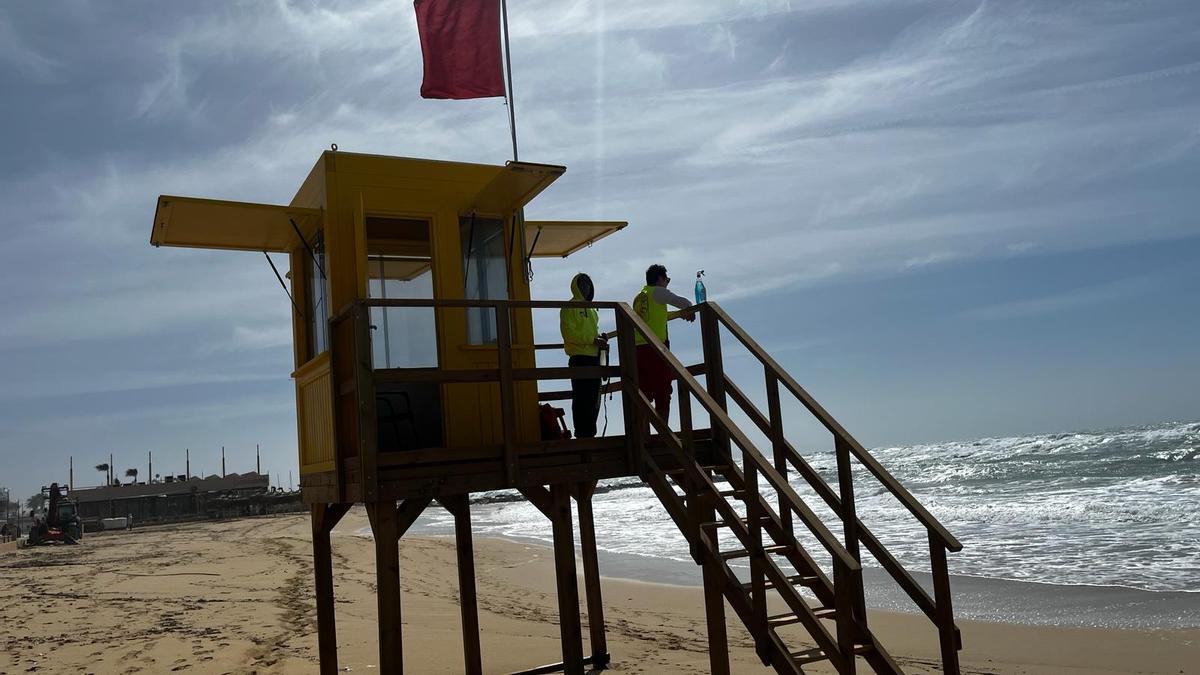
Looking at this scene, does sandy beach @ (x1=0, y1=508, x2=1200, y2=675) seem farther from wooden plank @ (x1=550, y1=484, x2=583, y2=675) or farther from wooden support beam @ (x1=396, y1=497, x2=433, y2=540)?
wooden support beam @ (x1=396, y1=497, x2=433, y2=540)

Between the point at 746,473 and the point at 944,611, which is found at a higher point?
the point at 746,473

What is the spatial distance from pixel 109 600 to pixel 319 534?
9786 millimetres

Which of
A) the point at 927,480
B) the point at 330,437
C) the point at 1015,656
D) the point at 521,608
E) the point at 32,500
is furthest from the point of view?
the point at 32,500

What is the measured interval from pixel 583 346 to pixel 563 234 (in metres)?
1.92

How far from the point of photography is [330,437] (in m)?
7.17

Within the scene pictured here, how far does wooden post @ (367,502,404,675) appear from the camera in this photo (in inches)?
255

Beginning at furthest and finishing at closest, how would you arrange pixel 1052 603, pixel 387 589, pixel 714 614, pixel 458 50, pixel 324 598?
pixel 1052 603 < pixel 458 50 < pixel 324 598 < pixel 387 589 < pixel 714 614

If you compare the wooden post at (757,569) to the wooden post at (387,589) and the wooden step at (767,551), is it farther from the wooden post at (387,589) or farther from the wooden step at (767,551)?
the wooden post at (387,589)

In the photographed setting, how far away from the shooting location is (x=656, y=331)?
310 inches

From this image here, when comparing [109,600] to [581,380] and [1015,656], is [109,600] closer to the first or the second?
[581,380]

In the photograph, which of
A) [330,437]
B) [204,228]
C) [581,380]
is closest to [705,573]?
[581,380]

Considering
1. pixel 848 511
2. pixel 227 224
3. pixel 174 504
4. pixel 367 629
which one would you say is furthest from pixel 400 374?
pixel 174 504

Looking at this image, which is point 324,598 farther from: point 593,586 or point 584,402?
point 584,402

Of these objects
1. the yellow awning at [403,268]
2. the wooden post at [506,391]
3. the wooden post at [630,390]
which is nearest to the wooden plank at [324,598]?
the yellow awning at [403,268]
